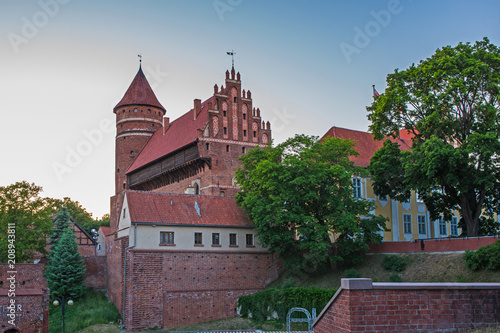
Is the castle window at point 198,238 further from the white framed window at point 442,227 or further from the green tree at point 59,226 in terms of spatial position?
the white framed window at point 442,227

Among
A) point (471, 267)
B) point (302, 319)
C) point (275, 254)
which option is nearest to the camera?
point (471, 267)

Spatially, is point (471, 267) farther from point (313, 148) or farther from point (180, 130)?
point (180, 130)

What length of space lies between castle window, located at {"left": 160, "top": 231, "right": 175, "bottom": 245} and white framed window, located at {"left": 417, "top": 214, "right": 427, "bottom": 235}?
20.0 m

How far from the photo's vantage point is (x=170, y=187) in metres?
48.4

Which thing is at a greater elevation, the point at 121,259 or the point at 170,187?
the point at 170,187

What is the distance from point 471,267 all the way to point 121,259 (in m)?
19.5

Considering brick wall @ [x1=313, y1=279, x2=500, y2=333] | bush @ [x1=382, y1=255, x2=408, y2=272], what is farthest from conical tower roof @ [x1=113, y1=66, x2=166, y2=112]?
brick wall @ [x1=313, y1=279, x2=500, y2=333]

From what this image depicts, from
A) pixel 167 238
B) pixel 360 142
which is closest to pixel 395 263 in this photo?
pixel 167 238

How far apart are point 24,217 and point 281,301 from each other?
1762cm

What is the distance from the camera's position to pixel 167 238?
31219 mm

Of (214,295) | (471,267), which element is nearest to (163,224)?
(214,295)

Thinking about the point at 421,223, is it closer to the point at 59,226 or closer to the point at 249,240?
the point at 249,240

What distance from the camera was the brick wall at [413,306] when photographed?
7625 millimetres

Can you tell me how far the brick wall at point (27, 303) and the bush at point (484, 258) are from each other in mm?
20770
